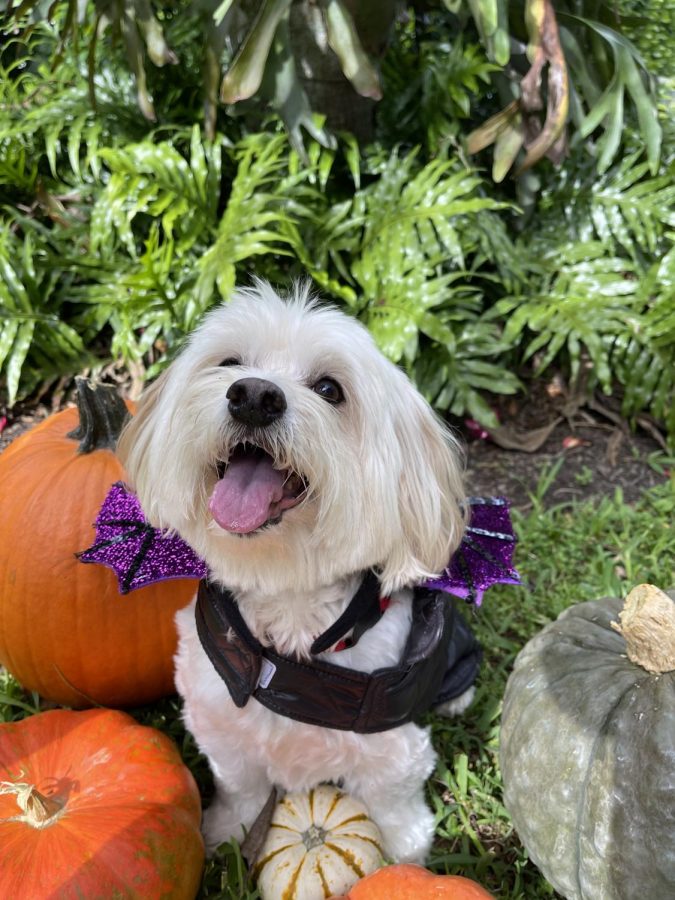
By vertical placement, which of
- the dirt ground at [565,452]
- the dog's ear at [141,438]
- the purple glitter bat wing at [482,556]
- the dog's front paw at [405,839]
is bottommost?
the dog's front paw at [405,839]

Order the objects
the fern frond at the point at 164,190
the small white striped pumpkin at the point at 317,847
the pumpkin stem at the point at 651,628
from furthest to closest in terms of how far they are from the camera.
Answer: the fern frond at the point at 164,190, the small white striped pumpkin at the point at 317,847, the pumpkin stem at the point at 651,628

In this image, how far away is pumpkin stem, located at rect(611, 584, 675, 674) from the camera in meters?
1.34

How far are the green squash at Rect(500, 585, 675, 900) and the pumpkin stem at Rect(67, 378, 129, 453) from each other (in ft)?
3.97

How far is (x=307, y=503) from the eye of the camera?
1303mm

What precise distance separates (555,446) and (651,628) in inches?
72.1

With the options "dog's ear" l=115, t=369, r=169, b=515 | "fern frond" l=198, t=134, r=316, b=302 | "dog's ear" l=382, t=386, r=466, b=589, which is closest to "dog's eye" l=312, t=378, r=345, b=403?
"dog's ear" l=382, t=386, r=466, b=589

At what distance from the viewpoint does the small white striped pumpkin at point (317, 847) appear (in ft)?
4.78

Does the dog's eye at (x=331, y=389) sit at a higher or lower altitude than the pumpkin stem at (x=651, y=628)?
higher

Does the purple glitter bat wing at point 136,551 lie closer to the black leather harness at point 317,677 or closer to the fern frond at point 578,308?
the black leather harness at point 317,677

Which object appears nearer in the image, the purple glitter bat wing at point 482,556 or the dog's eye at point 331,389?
the dog's eye at point 331,389

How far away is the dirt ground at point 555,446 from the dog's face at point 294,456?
5.09 ft

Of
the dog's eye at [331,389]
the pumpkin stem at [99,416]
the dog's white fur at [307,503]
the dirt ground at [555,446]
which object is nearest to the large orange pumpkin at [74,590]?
the pumpkin stem at [99,416]

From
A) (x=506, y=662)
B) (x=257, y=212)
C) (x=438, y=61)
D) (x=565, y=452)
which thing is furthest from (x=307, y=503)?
(x=438, y=61)

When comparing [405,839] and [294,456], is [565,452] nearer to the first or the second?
[405,839]
